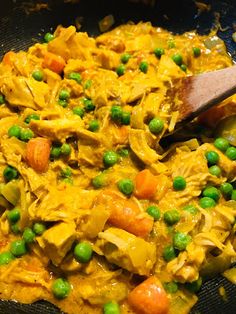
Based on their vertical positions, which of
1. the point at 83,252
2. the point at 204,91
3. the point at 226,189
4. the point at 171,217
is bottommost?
the point at 226,189

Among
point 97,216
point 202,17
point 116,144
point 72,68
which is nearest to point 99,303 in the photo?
point 97,216

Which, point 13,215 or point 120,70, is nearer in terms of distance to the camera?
point 13,215

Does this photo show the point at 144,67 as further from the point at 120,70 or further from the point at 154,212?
the point at 154,212

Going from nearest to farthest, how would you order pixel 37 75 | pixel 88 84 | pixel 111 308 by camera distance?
pixel 111 308
pixel 88 84
pixel 37 75

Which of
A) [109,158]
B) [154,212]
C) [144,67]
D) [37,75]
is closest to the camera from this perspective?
[154,212]

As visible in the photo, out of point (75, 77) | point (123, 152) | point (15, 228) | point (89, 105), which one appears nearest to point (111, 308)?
point (15, 228)

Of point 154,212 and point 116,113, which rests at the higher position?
point 116,113
